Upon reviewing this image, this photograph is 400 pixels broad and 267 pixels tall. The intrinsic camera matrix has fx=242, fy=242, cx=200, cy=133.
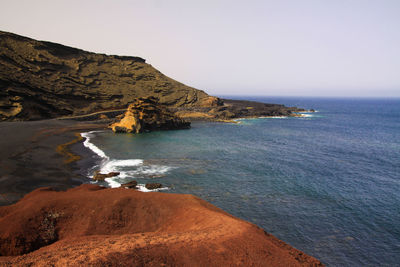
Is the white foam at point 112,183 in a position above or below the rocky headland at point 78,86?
below

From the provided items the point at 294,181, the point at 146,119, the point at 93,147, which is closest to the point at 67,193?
the point at 294,181

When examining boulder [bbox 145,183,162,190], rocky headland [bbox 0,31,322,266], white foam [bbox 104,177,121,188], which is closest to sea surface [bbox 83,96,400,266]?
white foam [bbox 104,177,121,188]

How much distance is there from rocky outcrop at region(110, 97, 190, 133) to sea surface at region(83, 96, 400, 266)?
5.67 metres

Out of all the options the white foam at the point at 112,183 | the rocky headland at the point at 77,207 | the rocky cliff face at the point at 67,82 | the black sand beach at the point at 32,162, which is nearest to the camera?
the rocky headland at the point at 77,207

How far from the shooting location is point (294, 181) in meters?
26.5

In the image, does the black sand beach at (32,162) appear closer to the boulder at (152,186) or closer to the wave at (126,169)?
the wave at (126,169)

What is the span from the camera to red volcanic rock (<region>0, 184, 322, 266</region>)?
27.5 feet

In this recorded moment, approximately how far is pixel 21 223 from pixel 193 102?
299 feet

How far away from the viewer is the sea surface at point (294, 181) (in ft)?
52.8

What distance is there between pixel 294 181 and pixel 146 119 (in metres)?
41.0

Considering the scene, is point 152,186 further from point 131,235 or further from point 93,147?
point 93,147

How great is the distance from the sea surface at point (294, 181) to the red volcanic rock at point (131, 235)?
5952mm

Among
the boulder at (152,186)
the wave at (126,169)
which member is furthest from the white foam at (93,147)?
the boulder at (152,186)

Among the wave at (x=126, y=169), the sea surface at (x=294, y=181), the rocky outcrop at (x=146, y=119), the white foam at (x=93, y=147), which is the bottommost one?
the sea surface at (x=294, y=181)
